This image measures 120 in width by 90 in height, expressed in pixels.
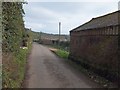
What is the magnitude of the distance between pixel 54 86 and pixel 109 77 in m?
Answer: 3.87

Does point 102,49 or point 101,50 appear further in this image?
point 101,50

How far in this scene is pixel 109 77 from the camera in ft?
53.8

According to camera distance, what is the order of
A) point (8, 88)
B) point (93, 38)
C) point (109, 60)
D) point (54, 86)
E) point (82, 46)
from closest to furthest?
point (8, 88), point (54, 86), point (109, 60), point (93, 38), point (82, 46)

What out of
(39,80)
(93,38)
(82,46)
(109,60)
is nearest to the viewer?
(39,80)

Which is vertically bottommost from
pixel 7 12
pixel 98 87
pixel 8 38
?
pixel 98 87

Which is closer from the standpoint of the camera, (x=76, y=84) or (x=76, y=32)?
(x=76, y=84)

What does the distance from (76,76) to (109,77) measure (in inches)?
91.9

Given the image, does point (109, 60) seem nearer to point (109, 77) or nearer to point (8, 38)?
point (109, 77)

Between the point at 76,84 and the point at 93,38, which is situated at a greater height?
the point at 93,38

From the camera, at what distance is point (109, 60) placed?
17344mm

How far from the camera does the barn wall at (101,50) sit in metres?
16.7

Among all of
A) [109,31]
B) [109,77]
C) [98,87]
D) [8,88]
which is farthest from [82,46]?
[8,88]

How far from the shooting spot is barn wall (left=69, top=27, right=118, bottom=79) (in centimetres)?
1665

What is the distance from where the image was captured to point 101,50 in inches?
752
